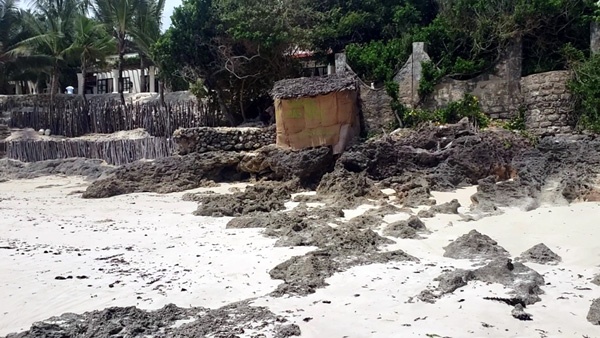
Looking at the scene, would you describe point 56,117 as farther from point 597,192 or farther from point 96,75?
point 597,192

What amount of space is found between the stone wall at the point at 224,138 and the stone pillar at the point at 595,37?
855cm

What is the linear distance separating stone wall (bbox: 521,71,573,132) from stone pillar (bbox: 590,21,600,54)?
3.14ft

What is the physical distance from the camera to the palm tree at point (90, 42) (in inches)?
1032

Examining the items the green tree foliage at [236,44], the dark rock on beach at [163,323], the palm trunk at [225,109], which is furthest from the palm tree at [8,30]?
the dark rock on beach at [163,323]

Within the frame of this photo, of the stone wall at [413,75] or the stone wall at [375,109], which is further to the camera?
the stone wall at [413,75]

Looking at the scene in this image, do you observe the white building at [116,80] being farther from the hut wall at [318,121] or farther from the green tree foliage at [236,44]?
the hut wall at [318,121]

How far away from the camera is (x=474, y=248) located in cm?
686

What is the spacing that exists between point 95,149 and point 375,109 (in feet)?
34.0

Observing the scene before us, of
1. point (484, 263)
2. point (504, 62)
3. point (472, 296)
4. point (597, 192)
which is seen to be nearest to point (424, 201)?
point (597, 192)

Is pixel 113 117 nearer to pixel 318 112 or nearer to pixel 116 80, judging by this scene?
pixel 116 80

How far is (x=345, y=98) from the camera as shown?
1438 centimetres

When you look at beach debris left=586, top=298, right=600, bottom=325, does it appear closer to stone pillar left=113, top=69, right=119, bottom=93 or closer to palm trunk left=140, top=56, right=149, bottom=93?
palm trunk left=140, top=56, right=149, bottom=93

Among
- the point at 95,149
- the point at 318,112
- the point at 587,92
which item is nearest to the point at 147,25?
the point at 95,149

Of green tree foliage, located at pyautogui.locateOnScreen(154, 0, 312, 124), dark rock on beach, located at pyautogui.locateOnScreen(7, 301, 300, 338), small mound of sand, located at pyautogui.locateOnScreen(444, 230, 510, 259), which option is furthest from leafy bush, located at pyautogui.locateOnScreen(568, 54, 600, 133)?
dark rock on beach, located at pyautogui.locateOnScreen(7, 301, 300, 338)
